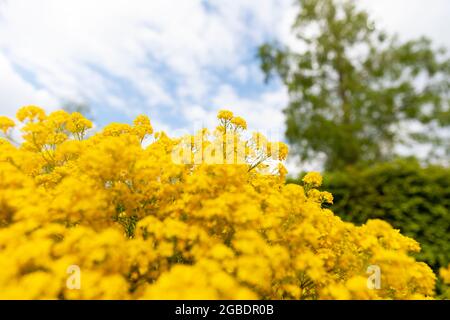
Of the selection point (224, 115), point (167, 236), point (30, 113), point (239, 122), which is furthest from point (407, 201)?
point (30, 113)

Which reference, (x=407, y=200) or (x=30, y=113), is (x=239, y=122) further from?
(x=407, y=200)

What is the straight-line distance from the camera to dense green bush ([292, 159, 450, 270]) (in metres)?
7.46

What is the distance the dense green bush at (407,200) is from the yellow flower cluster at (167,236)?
5.36m

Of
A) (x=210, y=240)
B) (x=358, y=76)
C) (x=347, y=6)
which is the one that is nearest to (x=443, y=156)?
(x=358, y=76)

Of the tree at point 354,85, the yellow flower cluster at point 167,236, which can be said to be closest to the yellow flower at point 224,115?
the yellow flower cluster at point 167,236

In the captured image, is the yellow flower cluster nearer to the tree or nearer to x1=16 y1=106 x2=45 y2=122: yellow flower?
x1=16 y1=106 x2=45 y2=122: yellow flower

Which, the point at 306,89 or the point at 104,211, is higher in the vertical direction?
the point at 306,89

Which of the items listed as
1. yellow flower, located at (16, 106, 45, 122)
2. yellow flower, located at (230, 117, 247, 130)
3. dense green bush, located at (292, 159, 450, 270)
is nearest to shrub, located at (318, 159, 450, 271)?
dense green bush, located at (292, 159, 450, 270)

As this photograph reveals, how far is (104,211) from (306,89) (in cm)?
1463

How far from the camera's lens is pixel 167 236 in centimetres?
222

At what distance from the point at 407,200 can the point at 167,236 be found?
7224 millimetres

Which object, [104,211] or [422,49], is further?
[422,49]
